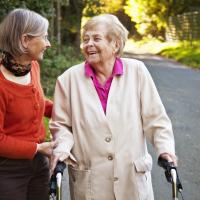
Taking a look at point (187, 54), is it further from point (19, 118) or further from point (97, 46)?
point (19, 118)

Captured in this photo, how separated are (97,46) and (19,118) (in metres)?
0.64

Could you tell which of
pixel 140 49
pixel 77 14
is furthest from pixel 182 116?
pixel 140 49

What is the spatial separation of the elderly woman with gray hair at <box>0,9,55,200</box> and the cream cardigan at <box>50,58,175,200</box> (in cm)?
16

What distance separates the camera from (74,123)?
3.25 meters

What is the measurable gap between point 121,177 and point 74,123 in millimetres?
437

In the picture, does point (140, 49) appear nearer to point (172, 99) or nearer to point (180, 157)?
point (172, 99)

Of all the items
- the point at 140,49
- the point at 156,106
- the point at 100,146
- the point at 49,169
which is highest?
the point at 156,106

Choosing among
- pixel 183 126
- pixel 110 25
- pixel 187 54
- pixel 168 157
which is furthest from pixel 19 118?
pixel 187 54

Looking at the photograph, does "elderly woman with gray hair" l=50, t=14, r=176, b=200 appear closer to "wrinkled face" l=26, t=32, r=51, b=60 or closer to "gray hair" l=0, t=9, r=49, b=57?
"wrinkled face" l=26, t=32, r=51, b=60

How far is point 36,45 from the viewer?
125 inches

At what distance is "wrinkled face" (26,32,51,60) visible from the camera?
314cm

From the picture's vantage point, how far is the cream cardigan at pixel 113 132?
10.5 feet

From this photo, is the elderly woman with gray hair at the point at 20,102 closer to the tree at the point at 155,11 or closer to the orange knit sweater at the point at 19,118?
the orange knit sweater at the point at 19,118

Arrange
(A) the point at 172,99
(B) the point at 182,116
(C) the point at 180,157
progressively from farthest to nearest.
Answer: (A) the point at 172,99
(B) the point at 182,116
(C) the point at 180,157
